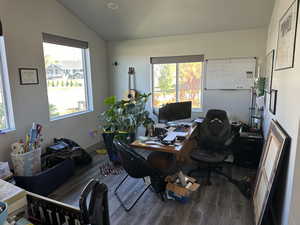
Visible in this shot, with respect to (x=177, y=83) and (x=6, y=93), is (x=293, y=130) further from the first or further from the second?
(x=6, y=93)

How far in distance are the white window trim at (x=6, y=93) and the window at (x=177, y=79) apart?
102 inches

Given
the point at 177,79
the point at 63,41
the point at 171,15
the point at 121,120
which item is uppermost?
the point at 171,15

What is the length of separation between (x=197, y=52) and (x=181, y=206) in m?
2.79

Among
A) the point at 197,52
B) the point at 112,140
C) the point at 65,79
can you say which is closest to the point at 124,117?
the point at 112,140

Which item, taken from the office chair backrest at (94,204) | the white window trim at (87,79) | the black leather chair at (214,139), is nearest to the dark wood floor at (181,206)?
the black leather chair at (214,139)

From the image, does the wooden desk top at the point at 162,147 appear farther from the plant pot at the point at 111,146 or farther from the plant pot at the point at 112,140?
the plant pot at the point at 111,146

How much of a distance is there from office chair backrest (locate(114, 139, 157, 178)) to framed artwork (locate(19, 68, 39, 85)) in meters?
1.72

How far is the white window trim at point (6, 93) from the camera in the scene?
265cm

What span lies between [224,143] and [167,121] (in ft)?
3.18

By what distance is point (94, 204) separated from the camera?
1.03 m

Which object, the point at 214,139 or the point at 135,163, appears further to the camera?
the point at 214,139

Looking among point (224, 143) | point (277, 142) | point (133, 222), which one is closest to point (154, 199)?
point (133, 222)

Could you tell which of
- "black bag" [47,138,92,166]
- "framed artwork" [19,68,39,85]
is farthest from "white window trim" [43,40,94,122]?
"framed artwork" [19,68,39,85]

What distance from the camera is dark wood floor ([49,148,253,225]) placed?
2.14 m
